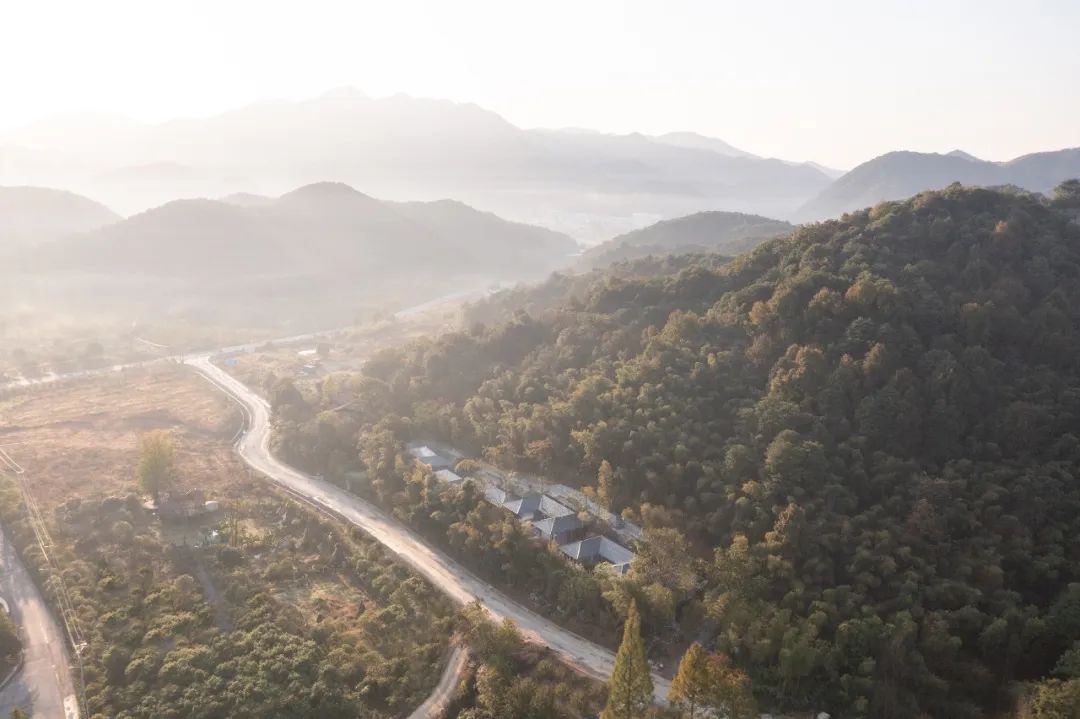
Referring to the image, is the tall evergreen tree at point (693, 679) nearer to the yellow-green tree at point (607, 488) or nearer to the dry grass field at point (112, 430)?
the yellow-green tree at point (607, 488)

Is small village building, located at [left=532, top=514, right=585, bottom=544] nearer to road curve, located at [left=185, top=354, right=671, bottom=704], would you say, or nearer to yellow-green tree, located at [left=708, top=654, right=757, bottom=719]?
road curve, located at [left=185, top=354, right=671, bottom=704]

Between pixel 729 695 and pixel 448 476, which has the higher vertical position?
pixel 448 476

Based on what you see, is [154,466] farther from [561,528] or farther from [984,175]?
[984,175]

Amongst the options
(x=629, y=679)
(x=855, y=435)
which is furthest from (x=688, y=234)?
(x=629, y=679)

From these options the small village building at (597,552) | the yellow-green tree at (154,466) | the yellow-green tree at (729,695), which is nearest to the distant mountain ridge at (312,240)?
the yellow-green tree at (154,466)

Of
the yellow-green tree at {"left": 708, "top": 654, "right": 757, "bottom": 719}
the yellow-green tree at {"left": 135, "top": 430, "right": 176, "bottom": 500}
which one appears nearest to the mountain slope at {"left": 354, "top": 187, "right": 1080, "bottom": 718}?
the yellow-green tree at {"left": 708, "top": 654, "right": 757, "bottom": 719}

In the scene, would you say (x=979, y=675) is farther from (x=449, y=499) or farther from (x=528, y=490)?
(x=449, y=499)

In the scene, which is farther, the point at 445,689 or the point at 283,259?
the point at 283,259
